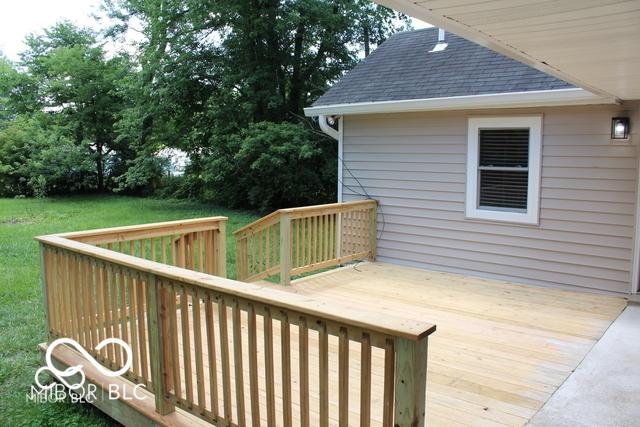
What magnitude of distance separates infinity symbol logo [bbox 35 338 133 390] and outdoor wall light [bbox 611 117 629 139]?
5021 mm

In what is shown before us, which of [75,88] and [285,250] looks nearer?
[285,250]

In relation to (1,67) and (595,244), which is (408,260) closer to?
(595,244)

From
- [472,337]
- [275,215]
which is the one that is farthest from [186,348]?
[275,215]

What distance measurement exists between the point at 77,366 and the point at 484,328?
328 centimetres

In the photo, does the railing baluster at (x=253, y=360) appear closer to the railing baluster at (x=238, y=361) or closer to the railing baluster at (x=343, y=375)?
the railing baluster at (x=238, y=361)

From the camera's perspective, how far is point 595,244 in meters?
5.73

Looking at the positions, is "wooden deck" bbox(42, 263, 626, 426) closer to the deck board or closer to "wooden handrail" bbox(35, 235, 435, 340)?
the deck board

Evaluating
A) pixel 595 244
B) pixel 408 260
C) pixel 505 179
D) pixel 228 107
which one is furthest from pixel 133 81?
pixel 595 244

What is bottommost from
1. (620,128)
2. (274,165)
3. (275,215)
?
(275,215)

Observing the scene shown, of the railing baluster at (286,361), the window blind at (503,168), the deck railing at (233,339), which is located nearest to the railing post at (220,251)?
the deck railing at (233,339)

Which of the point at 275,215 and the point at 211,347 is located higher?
the point at 275,215

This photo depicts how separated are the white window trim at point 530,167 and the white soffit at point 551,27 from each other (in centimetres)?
243

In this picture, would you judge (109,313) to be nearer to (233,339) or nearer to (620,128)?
(233,339)

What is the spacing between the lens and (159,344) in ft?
9.85
